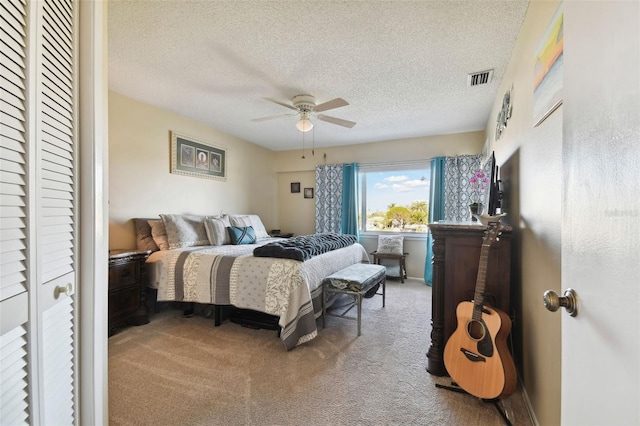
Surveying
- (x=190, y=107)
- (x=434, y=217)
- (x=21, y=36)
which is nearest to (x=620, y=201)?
(x=21, y=36)

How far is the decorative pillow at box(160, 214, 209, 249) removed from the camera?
10.6 feet

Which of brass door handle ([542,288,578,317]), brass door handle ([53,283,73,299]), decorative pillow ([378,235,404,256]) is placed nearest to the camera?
brass door handle ([542,288,578,317])

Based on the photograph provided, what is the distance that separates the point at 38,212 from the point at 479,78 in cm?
325

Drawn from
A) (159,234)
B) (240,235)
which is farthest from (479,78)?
(159,234)

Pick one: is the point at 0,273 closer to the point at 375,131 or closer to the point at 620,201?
the point at 620,201

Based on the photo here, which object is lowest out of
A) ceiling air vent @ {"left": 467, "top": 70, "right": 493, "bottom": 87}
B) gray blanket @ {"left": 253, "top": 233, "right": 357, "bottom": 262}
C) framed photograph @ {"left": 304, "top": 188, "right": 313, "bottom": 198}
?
gray blanket @ {"left": 253, "top": 233, "right": 357, "bottom": 262}

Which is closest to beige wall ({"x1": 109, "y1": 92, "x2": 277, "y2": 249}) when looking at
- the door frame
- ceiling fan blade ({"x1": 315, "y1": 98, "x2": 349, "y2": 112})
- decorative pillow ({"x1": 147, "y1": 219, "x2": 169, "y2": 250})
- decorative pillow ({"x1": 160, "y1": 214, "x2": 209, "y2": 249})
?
decorative pillow ({"x1": 147, "y1": 219, "x2": 169, "y2": 250})

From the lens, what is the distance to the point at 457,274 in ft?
6.36

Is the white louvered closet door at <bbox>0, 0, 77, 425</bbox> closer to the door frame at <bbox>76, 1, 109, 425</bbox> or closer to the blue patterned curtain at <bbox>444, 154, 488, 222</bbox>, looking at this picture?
the door frame at <bbox>76, 1, 109, 425</bbox>

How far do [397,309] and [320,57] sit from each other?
9.15 feet

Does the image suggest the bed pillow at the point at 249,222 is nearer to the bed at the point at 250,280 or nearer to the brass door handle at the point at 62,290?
the bed at the point at 250,280

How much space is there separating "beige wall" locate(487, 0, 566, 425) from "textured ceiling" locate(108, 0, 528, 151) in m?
0.39

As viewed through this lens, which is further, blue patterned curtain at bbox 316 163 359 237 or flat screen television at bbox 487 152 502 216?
blue patterned curtain at bbox 316 163 359 237

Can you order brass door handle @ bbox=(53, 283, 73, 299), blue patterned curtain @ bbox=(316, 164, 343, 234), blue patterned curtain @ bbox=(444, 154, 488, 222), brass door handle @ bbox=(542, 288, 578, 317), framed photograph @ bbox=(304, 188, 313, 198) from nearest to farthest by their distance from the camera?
brass door handle @ bbox=(542, 288, 578, 317) < brass door handle @ bbox=(53, 283, 73, 299) < blue patterned curtain @ bbox=(444, 154, 488, 222) < blue patterned curtain @ bbox=(316, 164, 343, 234) < framed photograph @ bbox=(304, 188, 313, 198)
